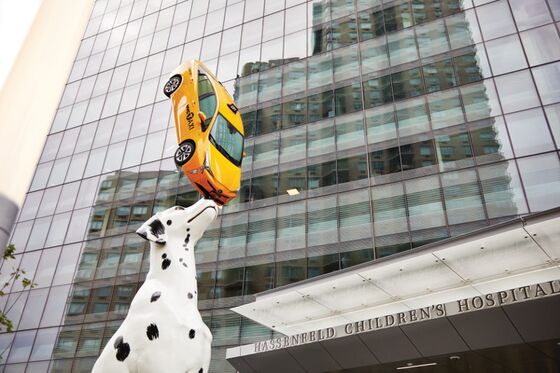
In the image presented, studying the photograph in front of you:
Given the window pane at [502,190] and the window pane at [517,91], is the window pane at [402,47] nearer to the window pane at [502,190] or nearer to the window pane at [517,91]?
the window pane at [517,91]

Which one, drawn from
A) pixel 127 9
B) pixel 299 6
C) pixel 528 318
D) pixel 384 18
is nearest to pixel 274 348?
pixel 528 318

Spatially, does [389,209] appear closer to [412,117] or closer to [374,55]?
[412,117]

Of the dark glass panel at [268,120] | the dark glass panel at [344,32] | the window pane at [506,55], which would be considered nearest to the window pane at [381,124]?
the window pane at [506,55]

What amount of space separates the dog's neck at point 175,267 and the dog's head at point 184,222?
3.5 inches

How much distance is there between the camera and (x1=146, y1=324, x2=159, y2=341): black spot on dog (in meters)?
5.84

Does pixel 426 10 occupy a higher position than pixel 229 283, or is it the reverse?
pixel 426 10

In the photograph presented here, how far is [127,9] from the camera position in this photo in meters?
39.4

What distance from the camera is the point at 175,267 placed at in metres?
6.61

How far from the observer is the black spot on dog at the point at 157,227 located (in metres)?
6.88

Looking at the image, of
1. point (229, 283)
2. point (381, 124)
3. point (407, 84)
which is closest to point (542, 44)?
point (407, 84)

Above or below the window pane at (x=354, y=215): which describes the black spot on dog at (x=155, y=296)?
below

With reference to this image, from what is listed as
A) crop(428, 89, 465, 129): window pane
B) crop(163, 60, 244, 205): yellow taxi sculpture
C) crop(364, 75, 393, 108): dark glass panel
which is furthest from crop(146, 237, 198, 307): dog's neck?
crop(364, 75, 393, 108): dark glass panel

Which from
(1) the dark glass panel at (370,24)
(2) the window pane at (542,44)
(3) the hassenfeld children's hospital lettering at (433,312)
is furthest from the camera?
(1) the dark glass panel at (370,24)

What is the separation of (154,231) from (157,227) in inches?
3.0
